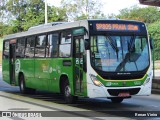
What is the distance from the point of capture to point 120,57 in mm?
13680

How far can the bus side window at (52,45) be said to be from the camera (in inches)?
639

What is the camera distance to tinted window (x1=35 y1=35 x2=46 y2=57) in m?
17.5

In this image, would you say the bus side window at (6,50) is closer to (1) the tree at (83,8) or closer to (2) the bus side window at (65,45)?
(2) the bus side window at (65,45)

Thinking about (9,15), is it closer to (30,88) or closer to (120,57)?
(30,88)

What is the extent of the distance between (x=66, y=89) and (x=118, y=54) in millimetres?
2730

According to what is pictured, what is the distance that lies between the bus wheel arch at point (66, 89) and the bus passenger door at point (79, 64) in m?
0.78

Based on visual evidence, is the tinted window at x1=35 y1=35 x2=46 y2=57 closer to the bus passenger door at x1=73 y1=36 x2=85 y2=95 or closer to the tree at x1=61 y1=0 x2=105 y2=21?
the bus passenger door at x1=73 y1=36 x2=85 y2=95

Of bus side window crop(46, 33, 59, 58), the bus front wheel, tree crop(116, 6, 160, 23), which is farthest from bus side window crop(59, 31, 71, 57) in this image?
tree crop(116, 6, 160, 23)

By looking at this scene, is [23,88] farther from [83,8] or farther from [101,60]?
[83,8]

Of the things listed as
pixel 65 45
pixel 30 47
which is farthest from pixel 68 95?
pixel 30 47

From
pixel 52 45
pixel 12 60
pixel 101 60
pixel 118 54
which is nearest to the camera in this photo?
pixel 101 60

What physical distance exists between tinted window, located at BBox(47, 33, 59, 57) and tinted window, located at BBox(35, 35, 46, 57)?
607 millimetres

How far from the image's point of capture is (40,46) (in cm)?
1789

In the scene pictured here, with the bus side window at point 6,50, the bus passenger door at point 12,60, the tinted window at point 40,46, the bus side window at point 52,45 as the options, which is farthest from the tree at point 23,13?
the bus side window at point 52,45
